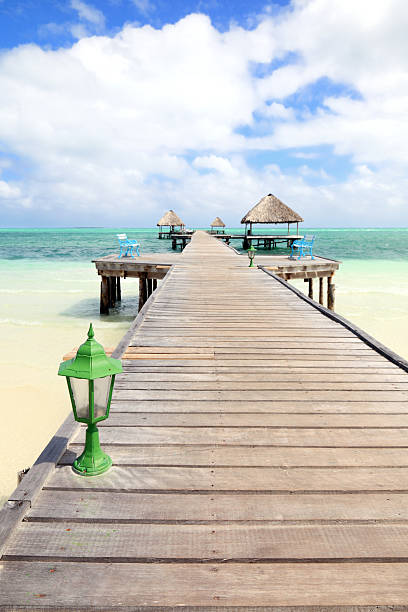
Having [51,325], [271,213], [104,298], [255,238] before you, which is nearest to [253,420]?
[51,325]

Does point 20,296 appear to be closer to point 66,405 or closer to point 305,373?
point 66,405

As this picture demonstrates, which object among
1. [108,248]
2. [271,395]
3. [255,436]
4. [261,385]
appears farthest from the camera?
[108,248]

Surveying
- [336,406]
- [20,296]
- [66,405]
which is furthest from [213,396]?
[20,296]

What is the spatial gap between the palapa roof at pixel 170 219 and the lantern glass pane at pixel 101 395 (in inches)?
1803

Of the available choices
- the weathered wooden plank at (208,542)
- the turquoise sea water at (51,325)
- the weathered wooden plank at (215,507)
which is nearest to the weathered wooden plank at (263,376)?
the weathered wooden plank at (215,507)

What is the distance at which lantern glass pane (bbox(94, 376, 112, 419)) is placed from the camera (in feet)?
6.18

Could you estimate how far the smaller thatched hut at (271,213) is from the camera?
3197cm

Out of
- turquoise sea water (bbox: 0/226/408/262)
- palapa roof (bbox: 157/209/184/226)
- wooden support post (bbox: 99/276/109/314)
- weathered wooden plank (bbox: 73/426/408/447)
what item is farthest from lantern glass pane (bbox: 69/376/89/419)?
palapa roof (bbox: 157/209/184/226)

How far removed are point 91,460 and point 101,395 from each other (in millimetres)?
373

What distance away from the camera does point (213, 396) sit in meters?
2.95

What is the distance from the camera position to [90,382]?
1822mm

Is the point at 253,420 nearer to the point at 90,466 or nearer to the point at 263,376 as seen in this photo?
the point at 263,376

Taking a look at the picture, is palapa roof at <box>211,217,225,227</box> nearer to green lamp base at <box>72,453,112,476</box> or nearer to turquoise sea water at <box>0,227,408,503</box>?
turquoise sea water at <box>0,227,408,503</box>

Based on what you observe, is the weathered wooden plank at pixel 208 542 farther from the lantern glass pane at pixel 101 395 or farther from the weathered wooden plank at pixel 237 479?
the lantern glass pane at pixel 101 395
